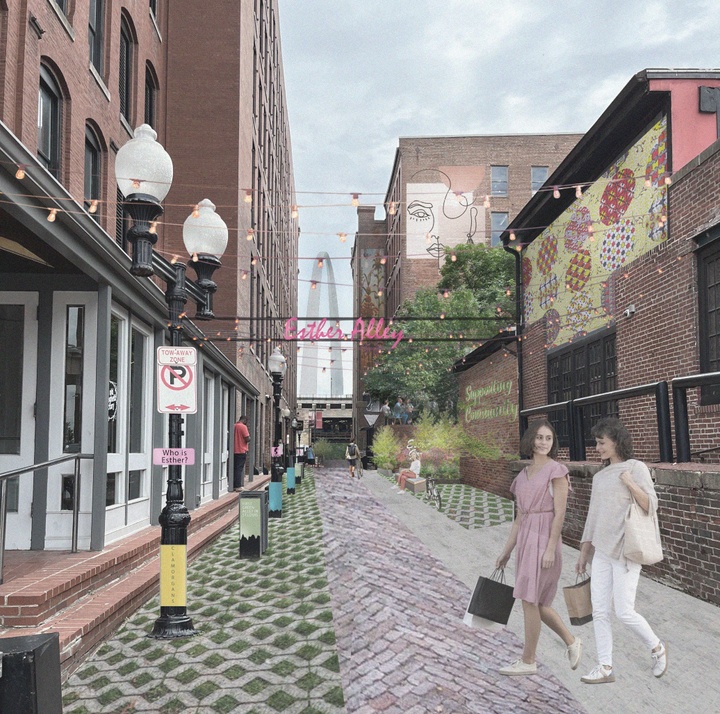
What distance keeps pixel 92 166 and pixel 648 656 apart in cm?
1180

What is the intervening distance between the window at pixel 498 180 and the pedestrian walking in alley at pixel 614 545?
4804 centimetres

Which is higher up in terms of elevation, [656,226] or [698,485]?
[656,226]

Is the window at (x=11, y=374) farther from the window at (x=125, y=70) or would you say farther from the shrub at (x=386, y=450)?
the shrub at (x=386, y=450)

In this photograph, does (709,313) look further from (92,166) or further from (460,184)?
(460,184)

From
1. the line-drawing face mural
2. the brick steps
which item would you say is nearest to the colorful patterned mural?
the brick steps

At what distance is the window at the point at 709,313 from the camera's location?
400 inches

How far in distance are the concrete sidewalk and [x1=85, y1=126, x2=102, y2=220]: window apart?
8466mm

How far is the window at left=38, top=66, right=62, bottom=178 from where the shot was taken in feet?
37.8

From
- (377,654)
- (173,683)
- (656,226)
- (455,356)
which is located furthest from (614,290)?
(455,356)

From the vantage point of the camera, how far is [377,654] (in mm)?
6285

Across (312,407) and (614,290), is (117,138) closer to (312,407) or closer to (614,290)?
(614,290)

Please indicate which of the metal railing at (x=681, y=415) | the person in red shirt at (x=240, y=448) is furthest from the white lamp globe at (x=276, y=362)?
the metal railing at (x=681, y=415)

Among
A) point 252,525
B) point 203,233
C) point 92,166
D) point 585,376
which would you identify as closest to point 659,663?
point 203,233

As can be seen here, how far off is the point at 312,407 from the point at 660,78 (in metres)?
97.7
